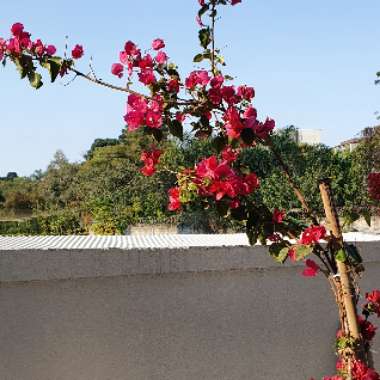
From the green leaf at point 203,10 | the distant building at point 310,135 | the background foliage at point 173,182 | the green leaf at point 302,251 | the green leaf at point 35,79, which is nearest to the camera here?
the green leaf at point 302,251

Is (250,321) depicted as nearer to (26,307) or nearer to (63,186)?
(26,307)

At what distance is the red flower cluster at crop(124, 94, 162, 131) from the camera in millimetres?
1926

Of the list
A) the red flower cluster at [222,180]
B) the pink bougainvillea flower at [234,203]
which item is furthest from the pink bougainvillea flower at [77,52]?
the pink bougainvillea flower at [234,203]

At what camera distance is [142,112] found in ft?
6.31

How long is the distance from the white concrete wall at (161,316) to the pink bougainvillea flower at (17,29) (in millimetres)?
813

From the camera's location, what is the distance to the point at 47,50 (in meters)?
2.09

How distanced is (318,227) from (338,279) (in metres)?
0.18

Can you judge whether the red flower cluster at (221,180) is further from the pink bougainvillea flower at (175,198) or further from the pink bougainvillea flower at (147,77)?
the pink bougainvillea flower at (147,77)

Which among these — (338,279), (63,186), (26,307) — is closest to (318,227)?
(338,279)

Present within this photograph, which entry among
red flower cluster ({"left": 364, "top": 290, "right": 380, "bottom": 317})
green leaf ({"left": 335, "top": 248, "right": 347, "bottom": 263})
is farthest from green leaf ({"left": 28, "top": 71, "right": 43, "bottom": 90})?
red flower cluster ({"left": 364, "top": 290, "right": 380, "bottom": 317})

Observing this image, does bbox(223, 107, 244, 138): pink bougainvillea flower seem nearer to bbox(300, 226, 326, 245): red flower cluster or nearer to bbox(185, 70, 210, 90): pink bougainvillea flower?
bbox(185, 70, 210, 90): pink bougainvillea flower

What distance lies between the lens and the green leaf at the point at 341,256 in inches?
72.7

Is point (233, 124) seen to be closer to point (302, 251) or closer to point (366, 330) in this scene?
point (302, 251)

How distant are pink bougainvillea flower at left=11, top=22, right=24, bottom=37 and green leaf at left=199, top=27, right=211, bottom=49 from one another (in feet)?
1.97
